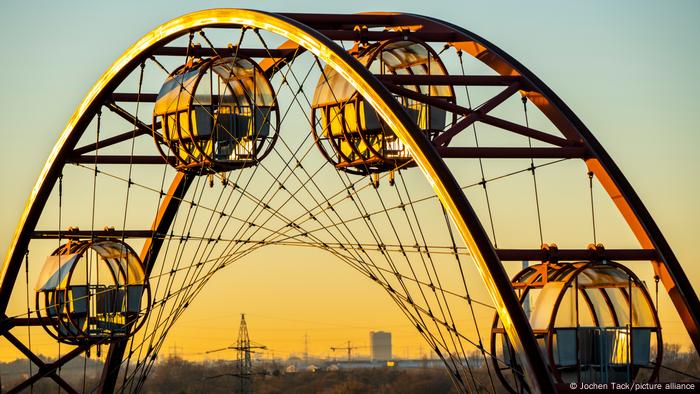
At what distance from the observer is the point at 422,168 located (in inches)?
995

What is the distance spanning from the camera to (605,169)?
3023cm

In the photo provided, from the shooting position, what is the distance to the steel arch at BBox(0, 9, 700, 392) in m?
24.5

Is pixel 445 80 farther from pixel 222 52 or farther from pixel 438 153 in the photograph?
pixel 222 52

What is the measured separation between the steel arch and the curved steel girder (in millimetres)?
19

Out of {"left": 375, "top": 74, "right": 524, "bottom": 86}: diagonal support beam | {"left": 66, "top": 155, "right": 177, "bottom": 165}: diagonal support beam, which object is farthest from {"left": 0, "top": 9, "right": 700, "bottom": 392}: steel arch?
{"left": 66, "top": 155, "right": 177, "bottom": 165}: diagonal support beam

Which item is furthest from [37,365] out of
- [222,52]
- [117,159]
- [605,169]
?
[605,169]

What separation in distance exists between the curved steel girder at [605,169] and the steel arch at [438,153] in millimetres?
19

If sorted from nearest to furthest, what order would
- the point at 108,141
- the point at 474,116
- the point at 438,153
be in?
the point at 438,153, the point at 474,116, the point at 108,141

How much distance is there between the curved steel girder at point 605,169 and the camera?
29.6 metres

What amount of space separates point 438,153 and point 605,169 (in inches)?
229

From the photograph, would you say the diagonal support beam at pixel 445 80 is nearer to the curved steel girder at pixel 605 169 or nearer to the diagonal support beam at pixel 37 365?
the curved steel girder at pixel 605 169

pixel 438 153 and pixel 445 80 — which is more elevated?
pixel 445 80

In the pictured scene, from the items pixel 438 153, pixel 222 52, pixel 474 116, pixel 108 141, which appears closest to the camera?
pixel 438 153

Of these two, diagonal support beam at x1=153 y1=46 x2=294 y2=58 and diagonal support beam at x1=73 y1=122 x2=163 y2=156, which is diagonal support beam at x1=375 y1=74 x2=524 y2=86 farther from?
diagonal support beam at x1=73 y1=122 x2=163 y2=156
